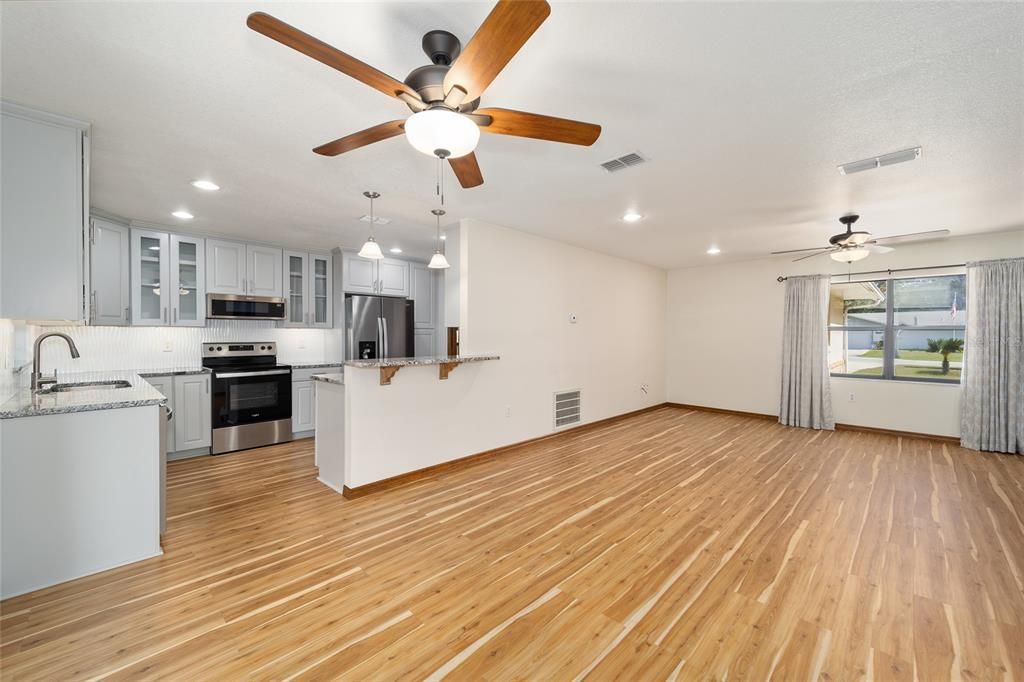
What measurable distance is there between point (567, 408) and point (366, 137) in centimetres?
441

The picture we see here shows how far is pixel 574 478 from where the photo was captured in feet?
12.7

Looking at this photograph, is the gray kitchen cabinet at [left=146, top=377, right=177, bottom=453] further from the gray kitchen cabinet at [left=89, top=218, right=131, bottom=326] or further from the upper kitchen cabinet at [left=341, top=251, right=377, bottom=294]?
the upper kitchen cabinet at [left=341, top=251, right=377, bottom=294]

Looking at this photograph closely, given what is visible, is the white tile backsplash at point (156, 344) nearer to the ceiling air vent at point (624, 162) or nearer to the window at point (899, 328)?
the ceiling air vent at point (624, 162)

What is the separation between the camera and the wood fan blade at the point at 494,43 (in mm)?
1168

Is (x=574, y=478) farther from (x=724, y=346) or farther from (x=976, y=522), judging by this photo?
(x=724, y=346)

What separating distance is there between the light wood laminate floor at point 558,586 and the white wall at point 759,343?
196 cm

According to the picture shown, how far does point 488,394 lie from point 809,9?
3.86 meters

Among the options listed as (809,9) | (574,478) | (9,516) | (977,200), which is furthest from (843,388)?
(9,516)

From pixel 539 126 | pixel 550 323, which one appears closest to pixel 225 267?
pixel 550 323

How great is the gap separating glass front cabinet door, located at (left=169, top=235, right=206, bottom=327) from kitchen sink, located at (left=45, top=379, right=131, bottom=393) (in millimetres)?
1265

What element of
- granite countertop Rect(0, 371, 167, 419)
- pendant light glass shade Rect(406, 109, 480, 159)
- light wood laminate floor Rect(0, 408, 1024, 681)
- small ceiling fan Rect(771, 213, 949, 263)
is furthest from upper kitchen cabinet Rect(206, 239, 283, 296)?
small ceiling fan Rect(771, 213, 949, 263)

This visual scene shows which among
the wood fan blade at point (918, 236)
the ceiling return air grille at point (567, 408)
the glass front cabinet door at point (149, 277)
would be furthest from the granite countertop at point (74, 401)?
the wood fan blade at point (918, 236)

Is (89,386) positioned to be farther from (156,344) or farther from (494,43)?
(494,43)

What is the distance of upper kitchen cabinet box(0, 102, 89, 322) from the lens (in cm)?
217
